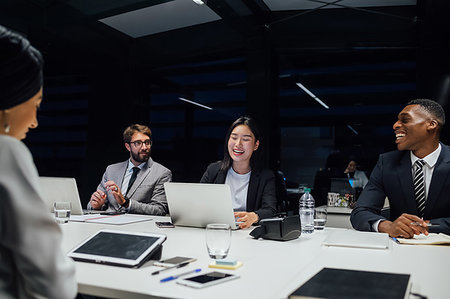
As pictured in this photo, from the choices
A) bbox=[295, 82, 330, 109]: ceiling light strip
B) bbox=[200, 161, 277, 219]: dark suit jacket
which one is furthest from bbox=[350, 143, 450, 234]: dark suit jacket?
bbox=[295, 82, 330, 109]: ceiling light strip

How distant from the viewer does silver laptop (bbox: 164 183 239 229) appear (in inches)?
79.9

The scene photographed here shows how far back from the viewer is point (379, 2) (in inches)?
181

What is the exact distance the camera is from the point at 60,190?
103 inches

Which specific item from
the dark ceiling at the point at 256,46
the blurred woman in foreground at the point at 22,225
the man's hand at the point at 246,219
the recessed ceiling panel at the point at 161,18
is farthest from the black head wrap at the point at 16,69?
the recessed ceiling panel at the point at 161,18

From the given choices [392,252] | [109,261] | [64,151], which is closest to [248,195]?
[392,252]

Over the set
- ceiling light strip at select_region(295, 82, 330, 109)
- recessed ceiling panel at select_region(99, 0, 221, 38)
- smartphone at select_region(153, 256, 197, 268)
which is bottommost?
smartphone at select_region(153, 256, 197, 268)

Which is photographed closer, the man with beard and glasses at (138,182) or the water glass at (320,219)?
the water glass at (320,219)

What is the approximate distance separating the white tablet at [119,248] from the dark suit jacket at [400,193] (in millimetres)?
1317

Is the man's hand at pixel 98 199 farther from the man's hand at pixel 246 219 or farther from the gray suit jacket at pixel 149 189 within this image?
the man's hand at pixel 246 219

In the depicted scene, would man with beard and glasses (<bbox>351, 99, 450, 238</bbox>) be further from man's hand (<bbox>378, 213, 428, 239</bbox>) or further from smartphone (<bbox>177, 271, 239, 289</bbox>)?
smartphone (<bbox>177, 271, 239, 289</bbox>)

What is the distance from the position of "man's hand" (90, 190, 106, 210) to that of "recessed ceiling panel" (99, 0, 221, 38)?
101 inches

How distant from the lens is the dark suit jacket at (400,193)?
89.1 inches

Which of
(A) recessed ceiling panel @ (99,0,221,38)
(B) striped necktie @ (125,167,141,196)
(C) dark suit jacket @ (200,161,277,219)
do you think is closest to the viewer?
(C) dark suit jacket @ (200,161,277,219)

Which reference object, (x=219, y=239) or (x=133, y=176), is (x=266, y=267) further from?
(x=133, y=176)
